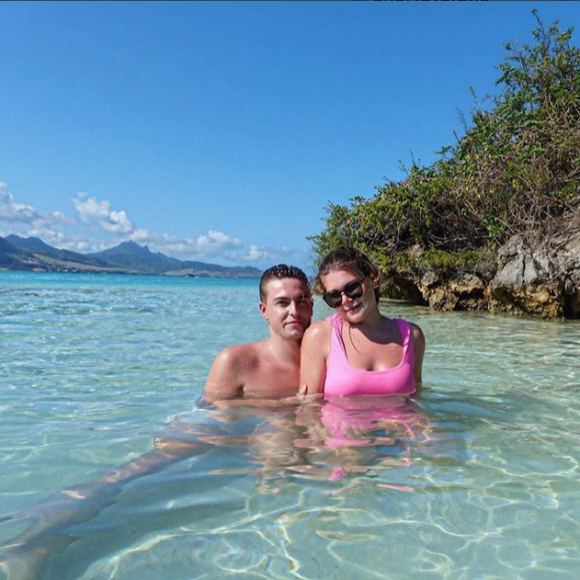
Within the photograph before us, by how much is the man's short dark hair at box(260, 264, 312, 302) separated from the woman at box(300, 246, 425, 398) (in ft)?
0.47

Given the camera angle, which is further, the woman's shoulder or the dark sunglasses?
Result: the woman's shoulder

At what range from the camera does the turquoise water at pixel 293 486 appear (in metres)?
2.15

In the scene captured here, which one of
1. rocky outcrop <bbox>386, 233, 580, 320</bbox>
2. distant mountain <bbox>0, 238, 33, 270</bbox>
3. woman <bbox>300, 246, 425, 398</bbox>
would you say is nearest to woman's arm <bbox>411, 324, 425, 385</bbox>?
woman <bbox>300, 246, 425, 398</bbox>

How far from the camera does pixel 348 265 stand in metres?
3.74

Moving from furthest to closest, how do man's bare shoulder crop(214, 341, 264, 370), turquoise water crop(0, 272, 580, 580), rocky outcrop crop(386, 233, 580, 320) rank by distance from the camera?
1. rocky outcrop crop(386, 233, 580, 320)
2. man's bare shoulder crop(214, 341, 264, 370)
3. turquoise water crop(0, 272, 580, 580)

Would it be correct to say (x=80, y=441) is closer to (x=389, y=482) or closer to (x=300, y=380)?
(x=300, y=380)

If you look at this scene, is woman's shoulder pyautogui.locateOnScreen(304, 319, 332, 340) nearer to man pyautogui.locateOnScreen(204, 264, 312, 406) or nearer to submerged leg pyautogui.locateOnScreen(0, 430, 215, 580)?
man pyautogui.locateOnScreen(204, 264, 312, 406)

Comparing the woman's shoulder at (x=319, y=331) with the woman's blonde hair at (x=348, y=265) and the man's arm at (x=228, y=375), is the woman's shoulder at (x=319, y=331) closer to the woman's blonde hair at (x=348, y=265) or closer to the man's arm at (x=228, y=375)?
the woman's blonde hair at (x=348, y=265)

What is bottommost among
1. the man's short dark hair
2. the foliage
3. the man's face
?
the man's face

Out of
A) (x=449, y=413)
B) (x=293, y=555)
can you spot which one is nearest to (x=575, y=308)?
(x=449, y=413)

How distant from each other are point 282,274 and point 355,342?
0.74m

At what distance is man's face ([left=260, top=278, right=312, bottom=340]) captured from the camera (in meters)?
3.93

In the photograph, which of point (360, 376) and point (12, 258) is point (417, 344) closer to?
point (360, 376)

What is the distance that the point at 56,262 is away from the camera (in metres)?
169
